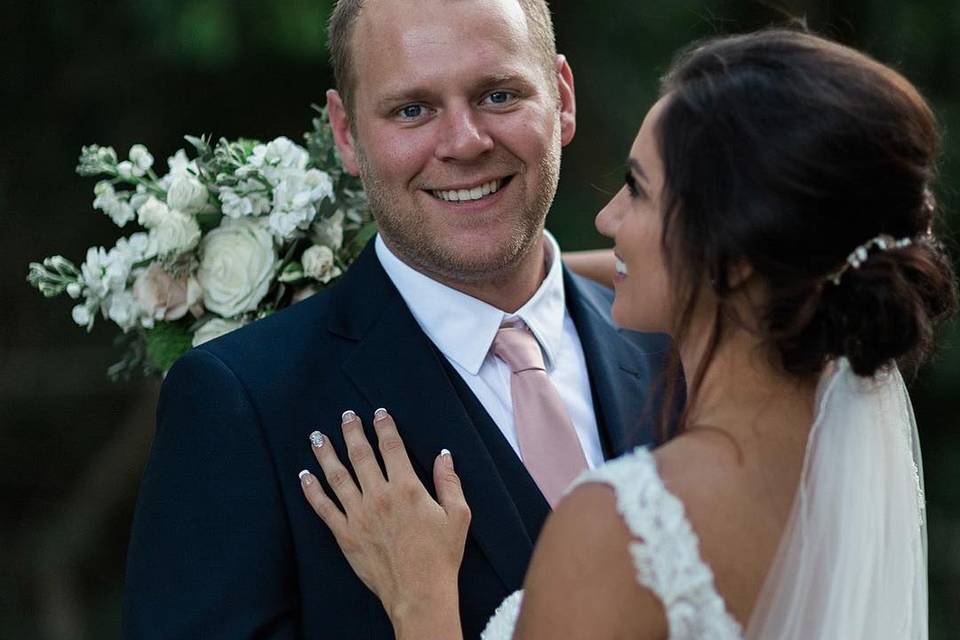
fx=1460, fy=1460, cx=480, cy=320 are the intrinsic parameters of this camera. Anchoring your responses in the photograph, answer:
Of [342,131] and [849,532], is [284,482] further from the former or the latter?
[849,532]

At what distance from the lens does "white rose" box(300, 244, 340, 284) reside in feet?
11.0

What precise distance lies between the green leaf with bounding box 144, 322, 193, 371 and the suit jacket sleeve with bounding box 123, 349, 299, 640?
1.68 ft

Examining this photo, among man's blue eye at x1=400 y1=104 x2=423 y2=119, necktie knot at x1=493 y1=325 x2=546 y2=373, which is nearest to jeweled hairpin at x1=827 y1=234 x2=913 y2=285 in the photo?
necktie knot at x1=493 y1=325 x2=546 y2=373

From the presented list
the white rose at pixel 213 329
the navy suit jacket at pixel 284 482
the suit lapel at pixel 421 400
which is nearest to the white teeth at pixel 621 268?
the navy suit jacket at pixel 284 482

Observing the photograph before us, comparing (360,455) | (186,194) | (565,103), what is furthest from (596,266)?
(360,455)

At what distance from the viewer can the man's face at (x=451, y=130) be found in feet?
10.2

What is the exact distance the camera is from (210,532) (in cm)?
275

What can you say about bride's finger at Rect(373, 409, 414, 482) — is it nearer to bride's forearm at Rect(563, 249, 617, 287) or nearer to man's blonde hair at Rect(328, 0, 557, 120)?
man's blonde hair at Rect(328, 0, 557, 120)

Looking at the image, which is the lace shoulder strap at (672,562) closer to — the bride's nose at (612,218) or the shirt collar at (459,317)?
the bride's nose at (612,218)

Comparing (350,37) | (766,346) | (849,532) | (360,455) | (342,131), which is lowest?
(849,532)

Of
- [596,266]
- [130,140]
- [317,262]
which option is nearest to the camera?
[317,262]

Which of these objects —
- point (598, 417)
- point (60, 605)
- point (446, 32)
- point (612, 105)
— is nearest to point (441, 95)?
point (446, 32)

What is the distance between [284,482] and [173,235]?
74 cm

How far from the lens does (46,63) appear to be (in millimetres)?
6258
